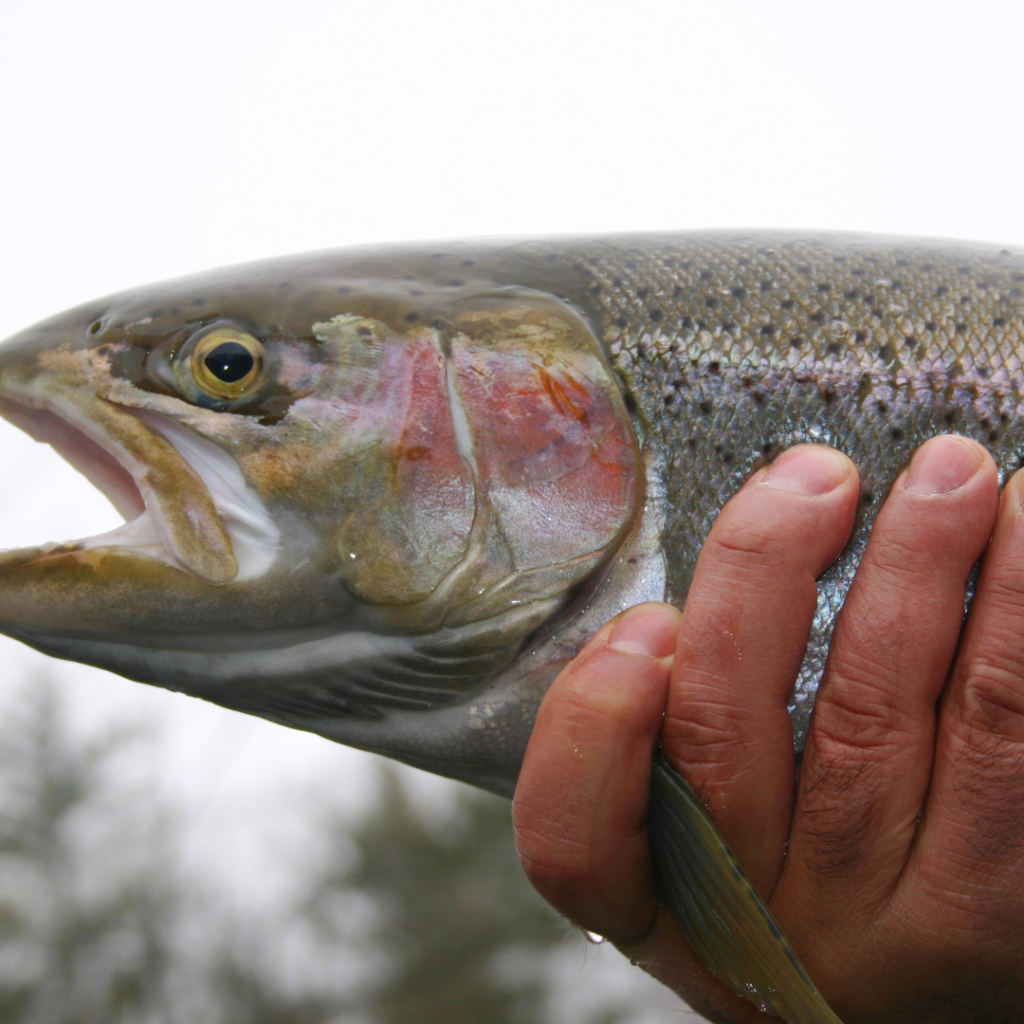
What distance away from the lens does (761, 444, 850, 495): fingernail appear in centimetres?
154

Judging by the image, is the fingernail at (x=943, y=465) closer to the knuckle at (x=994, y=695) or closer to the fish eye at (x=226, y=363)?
the knuckle at (x=994, y=695)

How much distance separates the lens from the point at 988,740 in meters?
1.60

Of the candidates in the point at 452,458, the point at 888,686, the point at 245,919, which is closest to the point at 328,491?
the point at 452,458

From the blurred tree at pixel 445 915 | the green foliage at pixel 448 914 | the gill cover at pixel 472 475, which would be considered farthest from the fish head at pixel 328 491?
the green foliage at pixel 448 914

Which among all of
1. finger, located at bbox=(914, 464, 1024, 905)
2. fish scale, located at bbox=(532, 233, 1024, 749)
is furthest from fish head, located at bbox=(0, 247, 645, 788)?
finger, located at bbox=(914, 464, 1024, 905)

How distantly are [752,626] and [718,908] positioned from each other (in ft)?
1.61

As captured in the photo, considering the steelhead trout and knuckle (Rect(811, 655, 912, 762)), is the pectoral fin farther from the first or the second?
knuckle (Rect(811, 655, 912, 762))

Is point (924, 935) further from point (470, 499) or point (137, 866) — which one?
point (137, 866)

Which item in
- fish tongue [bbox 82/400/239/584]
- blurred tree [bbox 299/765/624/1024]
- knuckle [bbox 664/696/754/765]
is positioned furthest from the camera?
blurred tree [bbox 299/765/624/1024]

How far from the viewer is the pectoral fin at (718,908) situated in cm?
138

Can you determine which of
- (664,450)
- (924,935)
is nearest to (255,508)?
(664,450)

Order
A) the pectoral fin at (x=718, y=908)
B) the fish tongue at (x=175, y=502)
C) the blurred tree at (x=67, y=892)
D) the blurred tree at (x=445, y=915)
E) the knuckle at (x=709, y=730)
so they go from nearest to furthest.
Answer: the pectoral fin at (x=718, y=908) → the fish tongue at (x=175, y=502) → the knuckle at (x=709, y=730) → the blurred tree at (x=67, y=892) → the blurred tree at (x=445, y=915)

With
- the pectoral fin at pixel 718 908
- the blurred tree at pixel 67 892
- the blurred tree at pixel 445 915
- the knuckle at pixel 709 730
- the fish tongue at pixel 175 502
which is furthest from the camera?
the blurred tree at pixel 445 915

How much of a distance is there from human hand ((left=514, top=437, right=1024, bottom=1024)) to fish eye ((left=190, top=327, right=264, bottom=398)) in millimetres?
793
